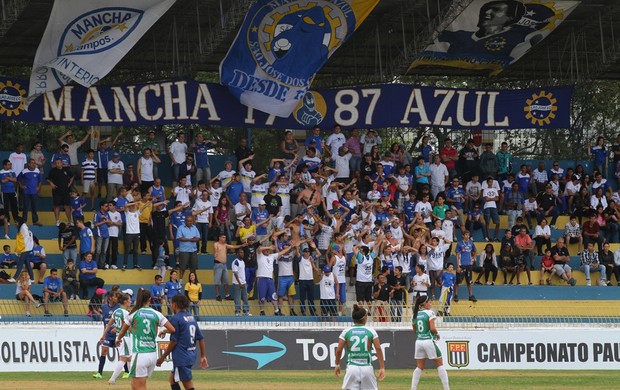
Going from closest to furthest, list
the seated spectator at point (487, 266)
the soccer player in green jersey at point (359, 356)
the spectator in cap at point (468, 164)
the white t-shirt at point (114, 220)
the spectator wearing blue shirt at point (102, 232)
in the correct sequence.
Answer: the soccer player in green jersey at point (359, 356) < the spectator wearing blue shirt at point (102, 232) < the white t-shirt at point (114, 220) < the seated spectator at point (487, 266) < the spectator in cap at point (468, 164)

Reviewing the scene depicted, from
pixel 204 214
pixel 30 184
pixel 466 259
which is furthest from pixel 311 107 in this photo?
pixel 30 184

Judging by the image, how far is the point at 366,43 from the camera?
3691 centimetres

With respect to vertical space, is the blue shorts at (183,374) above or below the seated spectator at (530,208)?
below

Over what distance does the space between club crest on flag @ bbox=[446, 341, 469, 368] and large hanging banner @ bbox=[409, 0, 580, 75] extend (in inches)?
461

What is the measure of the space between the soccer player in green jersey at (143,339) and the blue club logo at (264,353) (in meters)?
7.79

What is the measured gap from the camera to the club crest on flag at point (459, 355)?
963 inches

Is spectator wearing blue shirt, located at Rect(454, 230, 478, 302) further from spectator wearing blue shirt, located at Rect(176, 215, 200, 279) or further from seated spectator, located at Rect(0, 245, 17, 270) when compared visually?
seated spectator, located at Rect(0, 245, 17, 270)

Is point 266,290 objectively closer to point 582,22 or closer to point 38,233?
point 38,233

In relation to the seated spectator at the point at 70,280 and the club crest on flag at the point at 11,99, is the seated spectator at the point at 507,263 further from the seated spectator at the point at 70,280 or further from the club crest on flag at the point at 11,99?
the club crest on flag at the point at 11,99

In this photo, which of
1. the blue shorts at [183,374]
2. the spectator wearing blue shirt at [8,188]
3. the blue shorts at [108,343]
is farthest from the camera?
the spectator wearing blue shirt at [8,188]

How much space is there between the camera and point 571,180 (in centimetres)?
3525

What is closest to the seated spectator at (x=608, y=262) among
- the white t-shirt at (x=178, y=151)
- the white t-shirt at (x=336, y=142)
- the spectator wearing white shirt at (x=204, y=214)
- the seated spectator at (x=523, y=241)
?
the seated spectator at (x=523, y=241)

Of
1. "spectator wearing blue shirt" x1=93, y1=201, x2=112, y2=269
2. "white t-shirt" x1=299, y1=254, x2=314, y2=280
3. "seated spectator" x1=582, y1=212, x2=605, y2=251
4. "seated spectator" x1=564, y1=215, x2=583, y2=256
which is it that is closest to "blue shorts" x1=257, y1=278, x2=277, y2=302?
"white t-shirt" x1=299, y1=254, x2=314, y2=280

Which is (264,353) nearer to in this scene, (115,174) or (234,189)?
(234,189)
